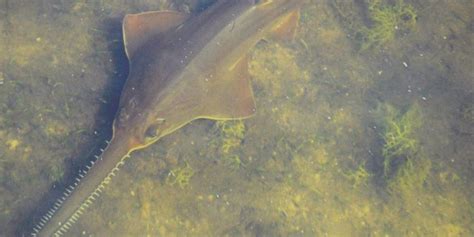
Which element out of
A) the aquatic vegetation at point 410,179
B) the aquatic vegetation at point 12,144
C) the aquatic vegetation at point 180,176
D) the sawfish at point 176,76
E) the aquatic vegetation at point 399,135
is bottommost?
the aquatic vegetation at point 410,179

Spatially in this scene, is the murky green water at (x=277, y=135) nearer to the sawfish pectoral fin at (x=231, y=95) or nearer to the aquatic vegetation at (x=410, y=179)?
the aquatic vegetation at (x=410, y=179)

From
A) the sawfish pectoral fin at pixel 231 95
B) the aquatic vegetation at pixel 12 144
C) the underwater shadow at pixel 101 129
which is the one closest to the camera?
the underwater shadow at pixel 101 129

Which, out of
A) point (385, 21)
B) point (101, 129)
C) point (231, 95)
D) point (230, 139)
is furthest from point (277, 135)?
point (385, 21)

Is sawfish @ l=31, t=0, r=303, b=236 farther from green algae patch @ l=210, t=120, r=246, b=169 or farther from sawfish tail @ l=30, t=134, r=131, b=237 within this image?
green algae patch @ l=210, t=120, r=246, b=169

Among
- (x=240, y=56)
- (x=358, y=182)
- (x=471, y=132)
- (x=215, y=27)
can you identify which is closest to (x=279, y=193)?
(x=358, y=182)

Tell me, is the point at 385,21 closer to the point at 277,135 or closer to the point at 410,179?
the point at 410,179

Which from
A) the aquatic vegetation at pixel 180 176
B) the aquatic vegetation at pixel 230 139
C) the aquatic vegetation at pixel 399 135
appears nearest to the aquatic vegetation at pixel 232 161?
the aquatic vegetation at pixel 230 139

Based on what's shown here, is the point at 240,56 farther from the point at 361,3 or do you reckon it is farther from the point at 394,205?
the point at 394,205
